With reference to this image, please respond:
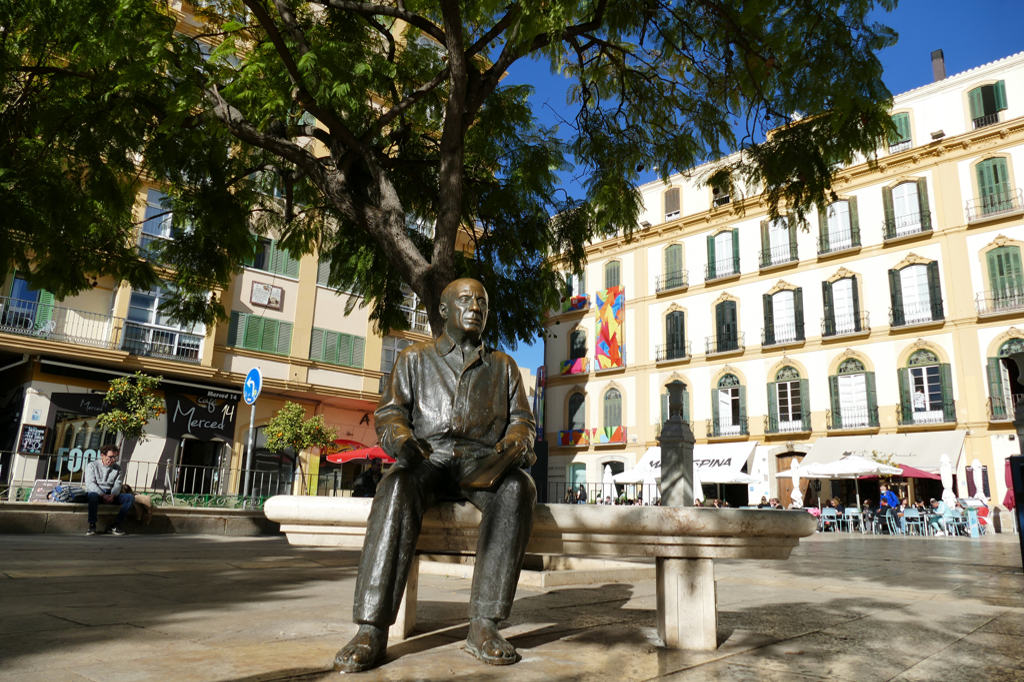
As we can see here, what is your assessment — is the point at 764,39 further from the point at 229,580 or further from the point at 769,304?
the point at 769,304

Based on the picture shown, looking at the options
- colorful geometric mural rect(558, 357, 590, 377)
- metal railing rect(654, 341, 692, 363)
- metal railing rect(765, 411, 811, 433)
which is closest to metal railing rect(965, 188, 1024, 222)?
metal railing rect(765, 411, 811, 433)

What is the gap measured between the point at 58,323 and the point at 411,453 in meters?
21.9

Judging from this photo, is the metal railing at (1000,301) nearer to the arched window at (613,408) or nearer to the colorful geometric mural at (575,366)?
the arched window at (613,408)

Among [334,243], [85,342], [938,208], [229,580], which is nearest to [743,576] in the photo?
[229,580]

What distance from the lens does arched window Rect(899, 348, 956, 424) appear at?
82.3ft

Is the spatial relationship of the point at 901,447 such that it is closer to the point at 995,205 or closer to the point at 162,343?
the point at 995,205

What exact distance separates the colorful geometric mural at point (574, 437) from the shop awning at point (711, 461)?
4534mm

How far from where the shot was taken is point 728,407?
3058 cm

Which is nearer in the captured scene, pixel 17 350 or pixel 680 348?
pixel 17 350

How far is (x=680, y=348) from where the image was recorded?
3259cm

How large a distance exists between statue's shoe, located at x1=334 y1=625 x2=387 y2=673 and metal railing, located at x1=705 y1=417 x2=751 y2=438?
29.0 metres

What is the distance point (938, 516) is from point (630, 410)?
15.7 metres

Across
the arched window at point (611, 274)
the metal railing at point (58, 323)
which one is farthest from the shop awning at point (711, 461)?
the metal railing at point (58, 323)

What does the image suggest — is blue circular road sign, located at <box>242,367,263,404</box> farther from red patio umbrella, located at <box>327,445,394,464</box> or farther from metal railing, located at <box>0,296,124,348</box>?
metal railing, located at <box>0,296,124,348</box>
